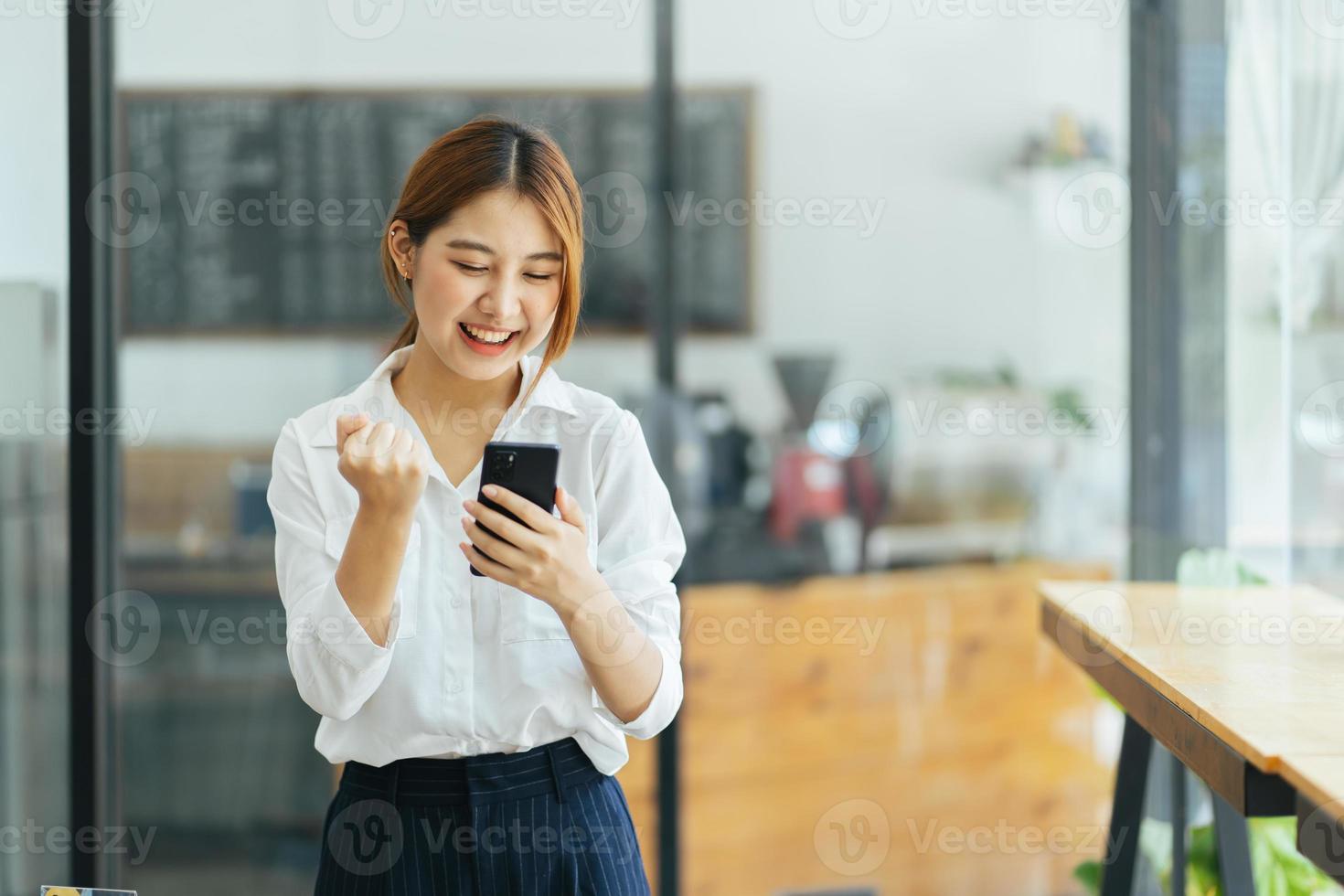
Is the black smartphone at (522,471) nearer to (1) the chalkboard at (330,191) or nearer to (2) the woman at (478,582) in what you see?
(2) the woman at (478,582)

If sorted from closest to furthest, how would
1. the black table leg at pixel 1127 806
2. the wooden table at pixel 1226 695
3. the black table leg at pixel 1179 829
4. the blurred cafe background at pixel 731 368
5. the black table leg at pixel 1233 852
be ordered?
the wooden table at pixel 1226 695 → the black table leg at pixel 1233 852 → the black table leg at pixel 1127 806 → the black table leg at pixel 1179 829 → the blurred cafe background at pixel 731 368

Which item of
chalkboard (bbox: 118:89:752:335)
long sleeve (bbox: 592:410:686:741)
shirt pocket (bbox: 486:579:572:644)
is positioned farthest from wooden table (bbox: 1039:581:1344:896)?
chalkboard (bbox: 118:89:752:335)

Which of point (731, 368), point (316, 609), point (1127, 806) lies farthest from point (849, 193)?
point (316, 609)

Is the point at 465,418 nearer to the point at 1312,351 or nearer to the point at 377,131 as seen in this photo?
the point at 377,131

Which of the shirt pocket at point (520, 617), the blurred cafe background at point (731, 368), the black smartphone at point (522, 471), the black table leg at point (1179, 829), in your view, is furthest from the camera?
the blurred cafe background at point (731, 368)

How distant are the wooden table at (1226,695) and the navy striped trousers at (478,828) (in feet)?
2.03

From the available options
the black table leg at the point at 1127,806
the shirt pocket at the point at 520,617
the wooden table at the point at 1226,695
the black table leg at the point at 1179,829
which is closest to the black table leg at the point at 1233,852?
the wooden table at the point at 1226,695

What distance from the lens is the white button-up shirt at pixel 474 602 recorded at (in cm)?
119

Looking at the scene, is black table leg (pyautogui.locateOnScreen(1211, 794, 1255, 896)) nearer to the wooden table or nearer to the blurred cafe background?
the wooden table

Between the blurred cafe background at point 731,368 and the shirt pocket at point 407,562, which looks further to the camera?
the blurred cafe background at point 731,368

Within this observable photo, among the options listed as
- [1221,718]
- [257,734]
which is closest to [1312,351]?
[1221,718]

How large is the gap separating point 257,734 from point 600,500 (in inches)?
58.3

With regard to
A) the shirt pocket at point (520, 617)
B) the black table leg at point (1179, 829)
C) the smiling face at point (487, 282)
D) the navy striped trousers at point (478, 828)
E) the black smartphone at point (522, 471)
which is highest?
the smiling face at point (487, 282)

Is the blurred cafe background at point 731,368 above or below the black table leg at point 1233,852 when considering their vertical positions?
above
